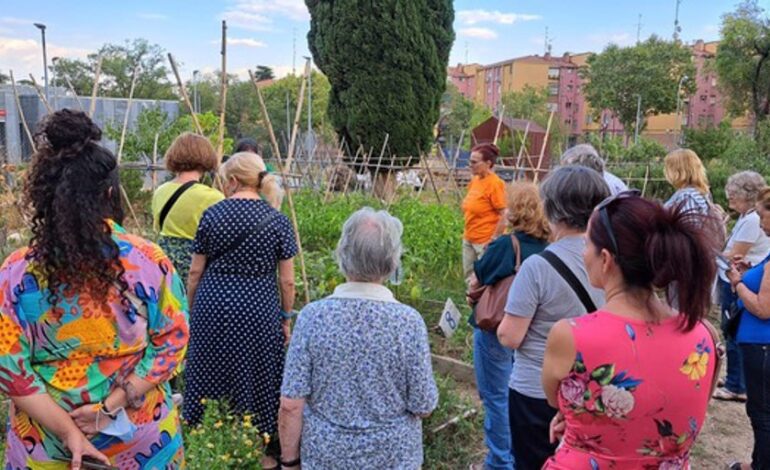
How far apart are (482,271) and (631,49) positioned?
48.6m

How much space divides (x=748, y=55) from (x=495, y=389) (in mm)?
34607

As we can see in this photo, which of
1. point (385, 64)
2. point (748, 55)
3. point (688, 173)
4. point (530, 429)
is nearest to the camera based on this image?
point (530, 429)

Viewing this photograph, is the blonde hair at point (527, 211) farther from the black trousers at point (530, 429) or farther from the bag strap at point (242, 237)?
the bag strap at point (242, 237)

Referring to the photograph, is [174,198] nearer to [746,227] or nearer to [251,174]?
[251,174]

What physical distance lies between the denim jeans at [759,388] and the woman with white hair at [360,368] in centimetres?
195

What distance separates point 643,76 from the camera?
45031mm

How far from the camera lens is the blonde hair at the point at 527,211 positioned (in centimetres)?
297

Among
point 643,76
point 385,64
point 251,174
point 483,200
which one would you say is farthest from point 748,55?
point 251,174

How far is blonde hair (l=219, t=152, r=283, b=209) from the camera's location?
10.7ft

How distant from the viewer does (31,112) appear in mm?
18234

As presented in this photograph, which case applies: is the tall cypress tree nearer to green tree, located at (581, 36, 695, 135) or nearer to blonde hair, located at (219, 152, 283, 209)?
blonde hair, located at (219, 152, 283, 209)

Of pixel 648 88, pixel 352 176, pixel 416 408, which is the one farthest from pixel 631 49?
pixel 416 408

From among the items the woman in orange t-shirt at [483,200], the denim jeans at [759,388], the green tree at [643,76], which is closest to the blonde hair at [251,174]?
the denim jeans at [759,388]

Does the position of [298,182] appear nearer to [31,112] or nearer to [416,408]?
[31,112]
